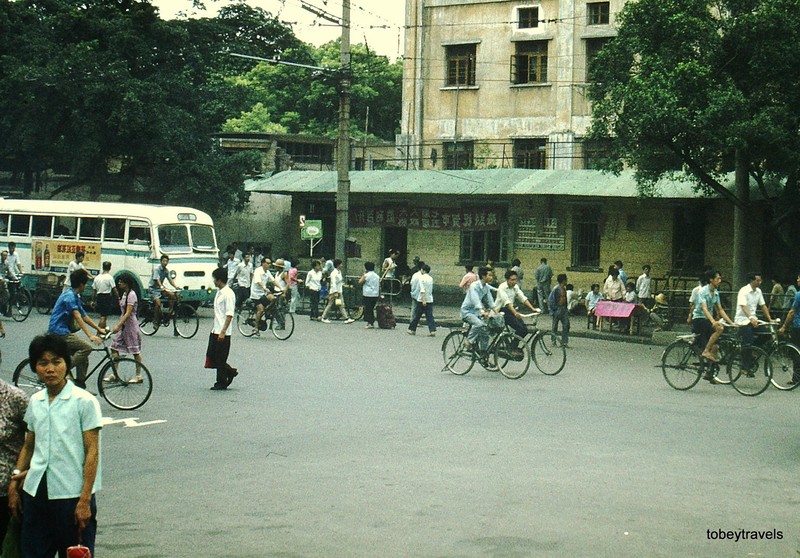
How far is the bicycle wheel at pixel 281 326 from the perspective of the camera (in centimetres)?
2325

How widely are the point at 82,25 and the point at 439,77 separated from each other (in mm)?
12107

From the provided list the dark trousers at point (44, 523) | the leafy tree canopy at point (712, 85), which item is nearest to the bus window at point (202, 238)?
the leafy tree canopy at point (712, 85)

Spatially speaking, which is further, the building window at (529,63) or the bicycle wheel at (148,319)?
A: the building window at (529,63)

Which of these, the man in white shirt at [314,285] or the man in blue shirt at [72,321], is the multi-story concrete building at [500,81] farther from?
the man in blue shirt at [72,321]

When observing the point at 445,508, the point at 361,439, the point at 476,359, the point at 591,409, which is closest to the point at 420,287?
the point at 476,359

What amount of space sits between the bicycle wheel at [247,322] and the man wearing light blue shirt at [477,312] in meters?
7.13

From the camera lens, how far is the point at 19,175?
44.1 meters

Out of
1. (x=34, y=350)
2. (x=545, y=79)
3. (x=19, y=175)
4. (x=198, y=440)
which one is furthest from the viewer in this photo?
(x=19, y=175)

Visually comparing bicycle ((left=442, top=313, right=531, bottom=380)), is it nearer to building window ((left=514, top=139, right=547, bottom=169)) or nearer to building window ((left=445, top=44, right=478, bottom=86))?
building window ((left=514, top=139, right=547, bottom=169))

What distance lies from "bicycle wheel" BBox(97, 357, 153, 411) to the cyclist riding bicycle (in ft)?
33.4

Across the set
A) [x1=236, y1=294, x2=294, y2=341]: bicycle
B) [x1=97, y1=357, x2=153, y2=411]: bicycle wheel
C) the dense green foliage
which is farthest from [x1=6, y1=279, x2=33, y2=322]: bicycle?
[x1=97, y1=357, x2=153, y2=411]: bicycle wheel

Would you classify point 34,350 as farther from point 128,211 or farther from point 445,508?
point 128,211

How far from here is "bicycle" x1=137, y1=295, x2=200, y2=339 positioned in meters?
23.2

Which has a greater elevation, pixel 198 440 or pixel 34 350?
pixel 34 350
